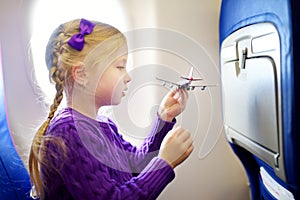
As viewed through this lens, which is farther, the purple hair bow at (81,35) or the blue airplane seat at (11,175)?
the blue airplane seat at (11,175)

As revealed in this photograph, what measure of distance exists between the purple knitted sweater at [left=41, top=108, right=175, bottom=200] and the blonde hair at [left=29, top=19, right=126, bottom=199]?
0.07 feet

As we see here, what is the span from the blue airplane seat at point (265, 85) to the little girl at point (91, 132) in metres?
0.14

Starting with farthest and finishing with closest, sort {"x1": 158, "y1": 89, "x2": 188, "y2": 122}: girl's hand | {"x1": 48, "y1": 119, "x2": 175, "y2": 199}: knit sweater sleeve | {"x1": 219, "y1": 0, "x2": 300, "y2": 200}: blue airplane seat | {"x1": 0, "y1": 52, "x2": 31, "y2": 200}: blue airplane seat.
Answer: {"x1": 0, "y1": 52, "x2": 31, "y2": 200}: blue airplane seat, {"x1": 158, "y1": 89, "x2": 188, "y2": 122}: girl's hand, {"x1": 48, "y1": 119, "x2": 175, "y2": 199}: knit sweater sleeve, {"x1": 219, "y1": 0, "x2": 300, "y2": 200}: blue airplane seat

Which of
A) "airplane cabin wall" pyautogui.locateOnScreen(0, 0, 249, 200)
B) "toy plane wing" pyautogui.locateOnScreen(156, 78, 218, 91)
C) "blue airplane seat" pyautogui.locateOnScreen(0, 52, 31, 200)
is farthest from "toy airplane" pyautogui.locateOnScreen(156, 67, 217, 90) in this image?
"blue airplane seat" pyautogui.locateOnScreen(0, 52, 31, 200)

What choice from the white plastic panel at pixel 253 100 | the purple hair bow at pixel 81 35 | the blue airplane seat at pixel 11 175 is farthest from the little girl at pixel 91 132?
the blue airplane seat at pixel 11 175

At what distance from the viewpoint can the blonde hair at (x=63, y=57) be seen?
775 mm

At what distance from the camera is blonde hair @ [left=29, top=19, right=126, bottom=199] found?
0.78 metres

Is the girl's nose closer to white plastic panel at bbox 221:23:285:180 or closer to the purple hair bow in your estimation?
the purple hair bow

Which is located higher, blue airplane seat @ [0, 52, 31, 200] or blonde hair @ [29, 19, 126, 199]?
blonde hair @ [29, 19, 126, 199]

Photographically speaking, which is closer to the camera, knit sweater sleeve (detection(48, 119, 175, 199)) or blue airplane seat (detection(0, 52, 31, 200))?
knit sweater sleeve (detection(48, 119, 175, 199))

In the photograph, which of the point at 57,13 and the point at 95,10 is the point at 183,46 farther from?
the point at 57,13

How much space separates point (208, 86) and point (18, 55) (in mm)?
753

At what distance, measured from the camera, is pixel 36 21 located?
3.66ft

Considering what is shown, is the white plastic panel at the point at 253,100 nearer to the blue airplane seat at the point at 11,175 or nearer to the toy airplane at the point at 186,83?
the toy airplane at the point at 186,83
